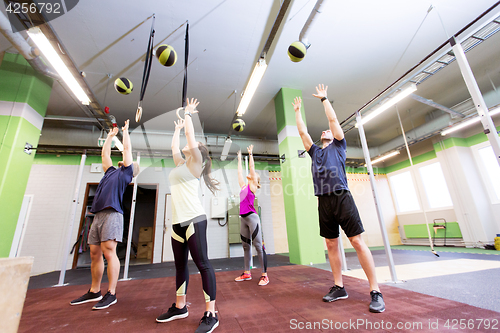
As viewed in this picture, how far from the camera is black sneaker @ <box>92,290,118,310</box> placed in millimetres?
2044

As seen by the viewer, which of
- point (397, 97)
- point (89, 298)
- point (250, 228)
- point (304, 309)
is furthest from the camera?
point (397, 97)

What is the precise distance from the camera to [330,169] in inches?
83.5

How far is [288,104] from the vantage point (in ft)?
18.5

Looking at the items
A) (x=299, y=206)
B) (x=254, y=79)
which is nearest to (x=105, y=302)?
(x=299, y=206)

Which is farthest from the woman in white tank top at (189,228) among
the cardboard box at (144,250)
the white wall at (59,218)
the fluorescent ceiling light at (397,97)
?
the cardboard box at (144,250)

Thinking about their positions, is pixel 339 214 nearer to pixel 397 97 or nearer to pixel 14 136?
pixel 397 97

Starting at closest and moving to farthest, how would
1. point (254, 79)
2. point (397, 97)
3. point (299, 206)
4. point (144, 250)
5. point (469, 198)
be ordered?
point (254, 79) < point (397, 97) < point (299, 206) < point (469, 198) < point (144, 250)

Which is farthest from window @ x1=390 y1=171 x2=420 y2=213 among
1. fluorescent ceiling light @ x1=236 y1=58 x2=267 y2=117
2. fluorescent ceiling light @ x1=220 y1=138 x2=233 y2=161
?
fluorescent ceiling light @ x1=236 y1=58 x2=267 y2=117

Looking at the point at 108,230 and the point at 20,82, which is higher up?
the point at 20,82

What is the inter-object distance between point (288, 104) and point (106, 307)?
521cm

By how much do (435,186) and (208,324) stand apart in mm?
9838

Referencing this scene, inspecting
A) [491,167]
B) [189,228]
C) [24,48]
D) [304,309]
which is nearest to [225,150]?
[24,48]

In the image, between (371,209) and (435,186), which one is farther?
(371,209)

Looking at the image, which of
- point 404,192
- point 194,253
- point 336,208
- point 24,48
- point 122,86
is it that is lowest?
point 194,253
